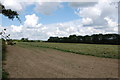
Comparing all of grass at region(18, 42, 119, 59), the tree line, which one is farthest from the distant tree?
the tree line

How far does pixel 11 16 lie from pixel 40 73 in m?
7.33

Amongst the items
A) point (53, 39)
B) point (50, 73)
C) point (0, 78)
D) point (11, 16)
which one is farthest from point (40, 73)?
point (53, 39)

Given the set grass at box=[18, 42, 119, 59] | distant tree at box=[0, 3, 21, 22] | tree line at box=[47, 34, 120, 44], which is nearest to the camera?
distant tree at box=[0, 3, 21, 22]

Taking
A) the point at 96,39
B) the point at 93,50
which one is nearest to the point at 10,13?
the point at 93,50

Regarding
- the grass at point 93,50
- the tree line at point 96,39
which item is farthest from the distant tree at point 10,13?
the tree line at point 96,39

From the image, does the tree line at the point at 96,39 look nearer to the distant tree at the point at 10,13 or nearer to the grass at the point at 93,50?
the grass at the point at 93,50

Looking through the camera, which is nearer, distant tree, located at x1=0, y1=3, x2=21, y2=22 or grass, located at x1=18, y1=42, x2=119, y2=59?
distant tree, located at x1=0, y1=3, x2=21, y2=22

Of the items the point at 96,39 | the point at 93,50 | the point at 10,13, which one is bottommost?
the point at 93,50

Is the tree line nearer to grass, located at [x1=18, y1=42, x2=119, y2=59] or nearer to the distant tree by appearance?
grass, located at [x1=18, y1=42, x2=119, y2=59]

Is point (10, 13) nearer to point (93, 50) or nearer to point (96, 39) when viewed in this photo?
point (93, 50)

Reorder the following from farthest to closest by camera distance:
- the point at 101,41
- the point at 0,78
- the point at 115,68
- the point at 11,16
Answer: the point at 101,41
the point at 11,16
the point at 115,68
the point at 0,78

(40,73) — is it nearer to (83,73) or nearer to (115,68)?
(83,73)

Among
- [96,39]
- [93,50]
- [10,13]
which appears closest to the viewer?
[10,13]

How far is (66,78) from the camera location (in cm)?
689
